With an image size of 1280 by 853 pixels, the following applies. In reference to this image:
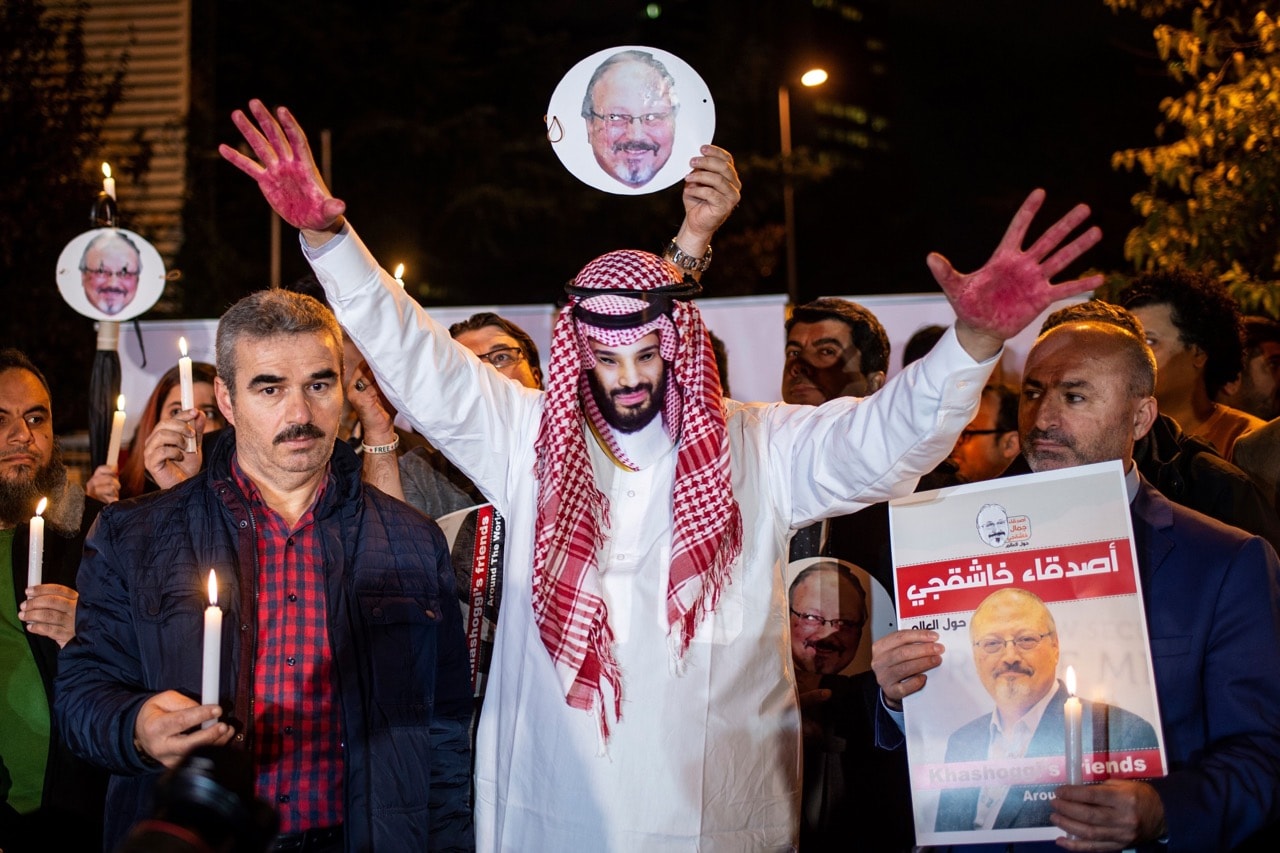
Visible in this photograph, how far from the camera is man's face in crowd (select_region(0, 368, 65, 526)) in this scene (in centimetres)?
461

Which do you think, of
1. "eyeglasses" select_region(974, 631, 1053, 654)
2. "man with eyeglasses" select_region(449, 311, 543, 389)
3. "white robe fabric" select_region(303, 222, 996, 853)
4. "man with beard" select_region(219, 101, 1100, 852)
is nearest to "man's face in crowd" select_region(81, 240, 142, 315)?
"man with eyeglasses" select_region(449, 311, 543, 389)

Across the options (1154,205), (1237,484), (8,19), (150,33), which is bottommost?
(1237,484)

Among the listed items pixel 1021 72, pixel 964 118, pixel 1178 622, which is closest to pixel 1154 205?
pixel 1178 622

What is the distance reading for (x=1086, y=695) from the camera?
309 cm

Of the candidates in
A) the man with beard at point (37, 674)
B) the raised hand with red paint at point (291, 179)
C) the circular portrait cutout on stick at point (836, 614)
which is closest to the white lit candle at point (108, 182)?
the man with beard at point (37, 674)

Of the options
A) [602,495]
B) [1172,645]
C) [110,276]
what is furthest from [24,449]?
[1172,645]

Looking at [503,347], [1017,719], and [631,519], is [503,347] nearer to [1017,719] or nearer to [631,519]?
[631,519]

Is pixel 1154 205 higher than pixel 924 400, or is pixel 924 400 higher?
pixel 1154 205

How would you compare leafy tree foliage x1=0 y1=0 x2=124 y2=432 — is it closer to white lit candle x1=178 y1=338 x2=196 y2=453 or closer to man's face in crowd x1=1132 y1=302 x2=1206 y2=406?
white lit candle x1=178 y1=338 x2=196 y2=453

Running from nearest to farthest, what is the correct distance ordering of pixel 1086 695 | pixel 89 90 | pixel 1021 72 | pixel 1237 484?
pixel 1086 695 < pixel 1237 484 < pixel 89 90 < pixel 1021 72

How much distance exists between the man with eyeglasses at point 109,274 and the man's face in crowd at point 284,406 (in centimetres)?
285

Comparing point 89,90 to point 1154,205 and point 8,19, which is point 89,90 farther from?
point 1154,205

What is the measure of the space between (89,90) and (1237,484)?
1292 cm

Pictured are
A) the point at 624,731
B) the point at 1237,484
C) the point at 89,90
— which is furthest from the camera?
the point at 89,90
